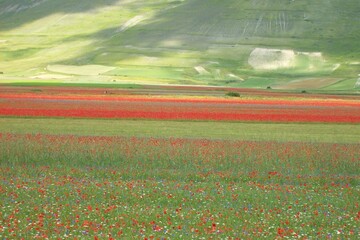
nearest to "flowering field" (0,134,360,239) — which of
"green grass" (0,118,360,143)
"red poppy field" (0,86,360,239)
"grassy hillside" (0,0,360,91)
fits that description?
"red poppy field" (0,86,360,239)

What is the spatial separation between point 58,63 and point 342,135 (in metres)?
154

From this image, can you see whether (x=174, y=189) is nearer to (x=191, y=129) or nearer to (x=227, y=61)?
(x=191, y=129)

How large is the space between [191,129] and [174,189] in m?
21.6

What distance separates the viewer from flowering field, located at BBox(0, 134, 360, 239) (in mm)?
15289

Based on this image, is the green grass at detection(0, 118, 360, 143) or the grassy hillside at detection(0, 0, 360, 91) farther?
the grassy hillside at detection(0, 0, 360, 91)

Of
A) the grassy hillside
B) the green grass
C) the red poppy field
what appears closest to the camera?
the red poppy field

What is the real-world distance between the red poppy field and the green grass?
1219mm

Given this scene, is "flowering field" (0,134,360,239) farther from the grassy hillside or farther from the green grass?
the grassy hillside

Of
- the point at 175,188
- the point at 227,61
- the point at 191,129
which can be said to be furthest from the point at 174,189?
the point at 227,61

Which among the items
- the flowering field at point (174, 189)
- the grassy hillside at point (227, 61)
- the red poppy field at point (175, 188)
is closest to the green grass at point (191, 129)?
the red poppy field at point (175, 188)

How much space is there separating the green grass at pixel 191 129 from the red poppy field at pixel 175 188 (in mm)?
1219

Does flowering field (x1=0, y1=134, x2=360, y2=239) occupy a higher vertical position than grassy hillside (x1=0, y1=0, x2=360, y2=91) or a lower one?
lower

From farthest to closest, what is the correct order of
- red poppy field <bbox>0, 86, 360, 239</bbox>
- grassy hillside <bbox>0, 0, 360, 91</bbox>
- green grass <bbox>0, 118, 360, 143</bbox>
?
grassy hillside <bbox>0, 0, 360, 91</bbox> → green grass <bbox>0, 118, 360, 143</bbox> → red poppy field <bbox>0, 86, 360, 239</bbox>

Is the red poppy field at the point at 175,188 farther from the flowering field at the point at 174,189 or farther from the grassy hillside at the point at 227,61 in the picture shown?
the grassy hillside at the point at 227,61
